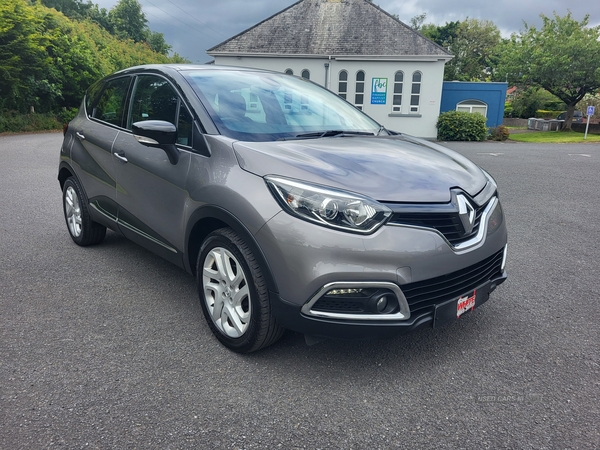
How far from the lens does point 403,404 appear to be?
7.90 feet

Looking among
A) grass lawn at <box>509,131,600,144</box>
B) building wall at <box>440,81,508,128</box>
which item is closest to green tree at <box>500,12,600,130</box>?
grass lawn at <box>509,131,600,144</box>

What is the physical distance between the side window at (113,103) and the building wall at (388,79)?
23.0 metres

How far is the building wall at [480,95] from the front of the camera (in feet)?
92.6

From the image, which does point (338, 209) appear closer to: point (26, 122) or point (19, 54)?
point (19, 54)

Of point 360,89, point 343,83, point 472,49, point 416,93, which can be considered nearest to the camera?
point 416,93

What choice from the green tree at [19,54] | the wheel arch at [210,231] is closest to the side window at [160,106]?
the wheel arch at [210,231]

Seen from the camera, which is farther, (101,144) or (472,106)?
(472,106)

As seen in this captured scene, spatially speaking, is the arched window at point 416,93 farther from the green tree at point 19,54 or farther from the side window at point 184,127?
the side window at point 184,127

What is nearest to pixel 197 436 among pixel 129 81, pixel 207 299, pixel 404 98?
pixel 207 299

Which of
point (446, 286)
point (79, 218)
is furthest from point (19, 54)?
point (446, 286)

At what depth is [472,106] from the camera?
1129 inches

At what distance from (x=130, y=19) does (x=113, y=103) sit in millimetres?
80359

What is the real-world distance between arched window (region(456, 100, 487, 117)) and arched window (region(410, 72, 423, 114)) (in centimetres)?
343

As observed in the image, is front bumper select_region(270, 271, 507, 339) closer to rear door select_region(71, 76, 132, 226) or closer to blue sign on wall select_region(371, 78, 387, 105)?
rear door select_region(71, 76, 132, 226)
